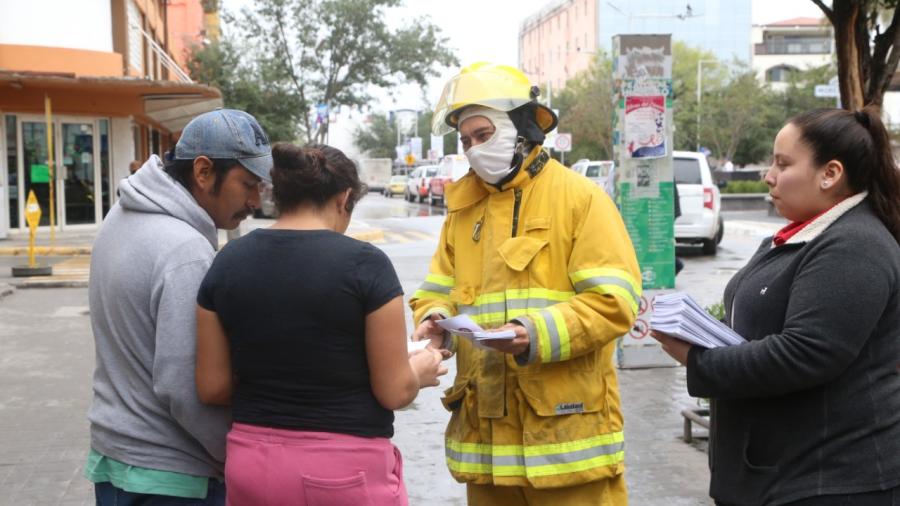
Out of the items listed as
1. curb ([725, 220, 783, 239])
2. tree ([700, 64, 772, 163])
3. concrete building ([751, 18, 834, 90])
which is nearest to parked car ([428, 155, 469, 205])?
curb ([725, 220, 783, 239])

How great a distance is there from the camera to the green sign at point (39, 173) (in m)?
23.9

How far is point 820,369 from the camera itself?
2.52 metres

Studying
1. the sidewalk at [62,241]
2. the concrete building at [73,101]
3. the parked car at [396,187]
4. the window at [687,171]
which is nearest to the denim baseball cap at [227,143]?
the sidewalk at [62,241]

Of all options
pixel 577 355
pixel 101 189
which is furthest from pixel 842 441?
pixel 101 189

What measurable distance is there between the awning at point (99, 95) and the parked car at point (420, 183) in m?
20.9

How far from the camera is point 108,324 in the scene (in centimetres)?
281

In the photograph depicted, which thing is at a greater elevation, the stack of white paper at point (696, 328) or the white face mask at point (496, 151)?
the white face mask at point (496, 151)

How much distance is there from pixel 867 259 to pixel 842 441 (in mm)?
451

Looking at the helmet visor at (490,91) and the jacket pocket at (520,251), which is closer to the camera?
the jacket pocket at (520,251)

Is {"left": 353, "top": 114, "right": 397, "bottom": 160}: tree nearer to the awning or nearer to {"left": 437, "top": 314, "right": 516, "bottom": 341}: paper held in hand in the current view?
the awning

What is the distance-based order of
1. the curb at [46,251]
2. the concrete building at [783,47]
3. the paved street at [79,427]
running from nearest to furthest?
the paved street at [79,427] < the curb at [46,251] < the concrete building at [783,47]

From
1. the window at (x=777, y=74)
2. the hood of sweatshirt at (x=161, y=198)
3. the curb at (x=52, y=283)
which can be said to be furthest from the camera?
the window at (x=777, y=74)

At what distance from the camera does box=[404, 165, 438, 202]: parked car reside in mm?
47906

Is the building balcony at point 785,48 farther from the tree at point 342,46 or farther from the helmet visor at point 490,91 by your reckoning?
the helmet visor at point 490,91
